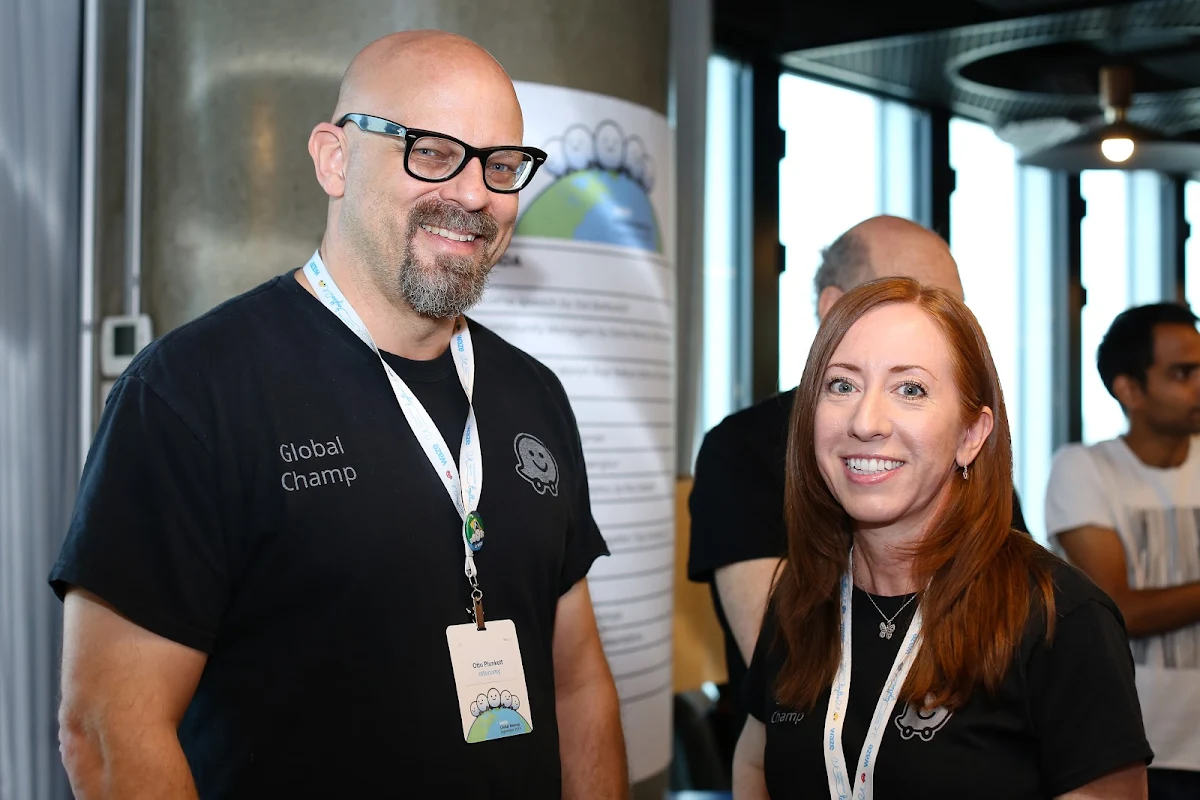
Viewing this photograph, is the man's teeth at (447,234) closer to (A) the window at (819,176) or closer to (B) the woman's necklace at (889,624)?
(B) the woman's necklace at (889,624)

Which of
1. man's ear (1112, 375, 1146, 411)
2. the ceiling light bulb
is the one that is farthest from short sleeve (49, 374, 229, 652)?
the ceiling light bulb

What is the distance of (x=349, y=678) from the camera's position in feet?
5.17

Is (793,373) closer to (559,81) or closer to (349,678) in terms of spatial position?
(559,81)

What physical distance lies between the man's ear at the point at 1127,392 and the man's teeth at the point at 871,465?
161 cm

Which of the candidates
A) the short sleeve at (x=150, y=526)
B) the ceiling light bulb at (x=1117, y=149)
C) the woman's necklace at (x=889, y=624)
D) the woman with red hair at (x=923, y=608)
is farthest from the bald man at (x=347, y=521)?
the ceiling light bulb at (x=1117, y=149)

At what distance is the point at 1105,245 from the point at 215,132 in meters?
7.64

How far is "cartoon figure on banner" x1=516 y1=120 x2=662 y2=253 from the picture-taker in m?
2.54

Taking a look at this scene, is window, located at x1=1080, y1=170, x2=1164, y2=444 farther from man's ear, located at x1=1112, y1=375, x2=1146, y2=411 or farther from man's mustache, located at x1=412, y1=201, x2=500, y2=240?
man's mustache, located at x1=412, y1=201, x2=500, y2=240

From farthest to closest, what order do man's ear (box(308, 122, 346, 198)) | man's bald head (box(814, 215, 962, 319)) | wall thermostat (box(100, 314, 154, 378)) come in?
wall thermostat (box(100, 314, 154, 378)), man's bald head (box(814, 215, 962, 319)), man's ear (box(308, 122, 346, 198))

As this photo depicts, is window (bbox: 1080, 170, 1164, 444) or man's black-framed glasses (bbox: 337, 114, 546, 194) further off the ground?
window (bbox: 1080, 170, 1164, 444)

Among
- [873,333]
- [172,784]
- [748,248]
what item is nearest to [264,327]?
[172,784]

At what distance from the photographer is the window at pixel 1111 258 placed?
27.8 ft

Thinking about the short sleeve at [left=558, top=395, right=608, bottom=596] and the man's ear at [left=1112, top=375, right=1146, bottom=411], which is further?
the man's ear at [left=1112, top=375, right=1146, bottom=411]

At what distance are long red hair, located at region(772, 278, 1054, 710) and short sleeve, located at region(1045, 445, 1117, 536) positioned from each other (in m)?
1.24
